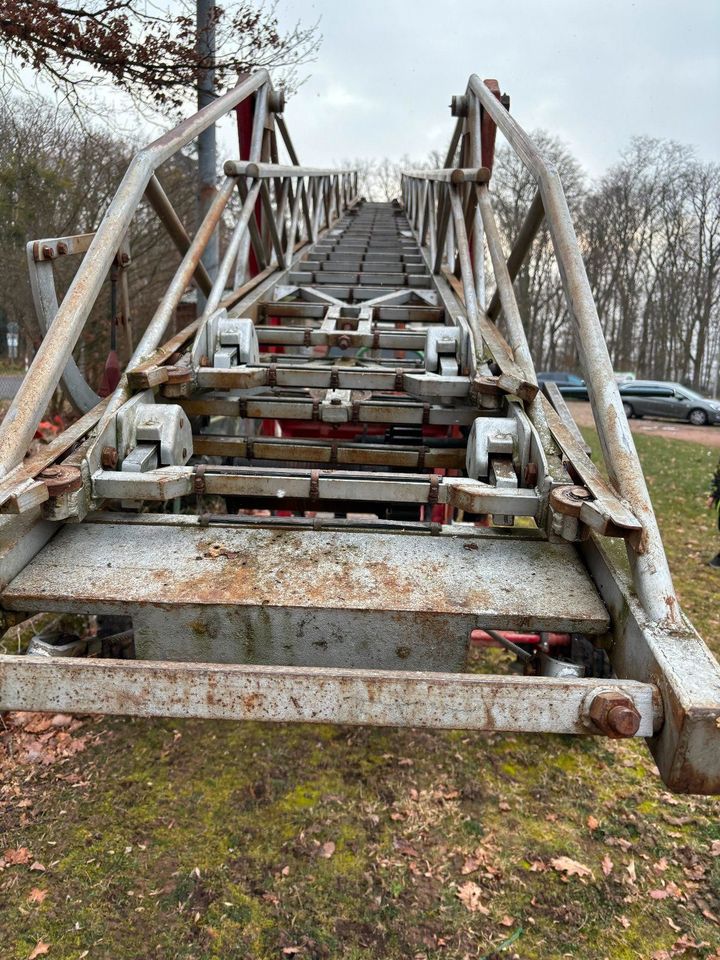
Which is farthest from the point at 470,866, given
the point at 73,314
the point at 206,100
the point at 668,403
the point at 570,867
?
the point at 668,403

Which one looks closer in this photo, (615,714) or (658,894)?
(615,714)

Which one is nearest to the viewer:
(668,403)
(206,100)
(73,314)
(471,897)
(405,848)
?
(73,314)

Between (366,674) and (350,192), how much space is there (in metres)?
14.0

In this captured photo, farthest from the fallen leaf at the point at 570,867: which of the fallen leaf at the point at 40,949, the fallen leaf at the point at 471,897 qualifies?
the fallen leaf at the point at 40,949

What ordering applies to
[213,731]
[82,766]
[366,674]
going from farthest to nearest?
[213,731], [82,766], [366,674]

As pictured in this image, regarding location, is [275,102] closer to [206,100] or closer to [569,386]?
[206,100]

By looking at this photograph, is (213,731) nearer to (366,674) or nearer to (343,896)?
(343,896)

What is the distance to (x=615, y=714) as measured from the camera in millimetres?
1402

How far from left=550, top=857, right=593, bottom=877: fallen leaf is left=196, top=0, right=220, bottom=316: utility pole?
5246 mm

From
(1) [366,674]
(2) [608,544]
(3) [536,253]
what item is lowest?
(1) [366,674]

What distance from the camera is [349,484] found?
2.31 metres

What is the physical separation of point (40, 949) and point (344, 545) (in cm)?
186

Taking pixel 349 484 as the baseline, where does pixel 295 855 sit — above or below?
below

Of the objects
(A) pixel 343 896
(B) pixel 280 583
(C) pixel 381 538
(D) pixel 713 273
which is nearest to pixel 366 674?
(B) pixel 280 583
